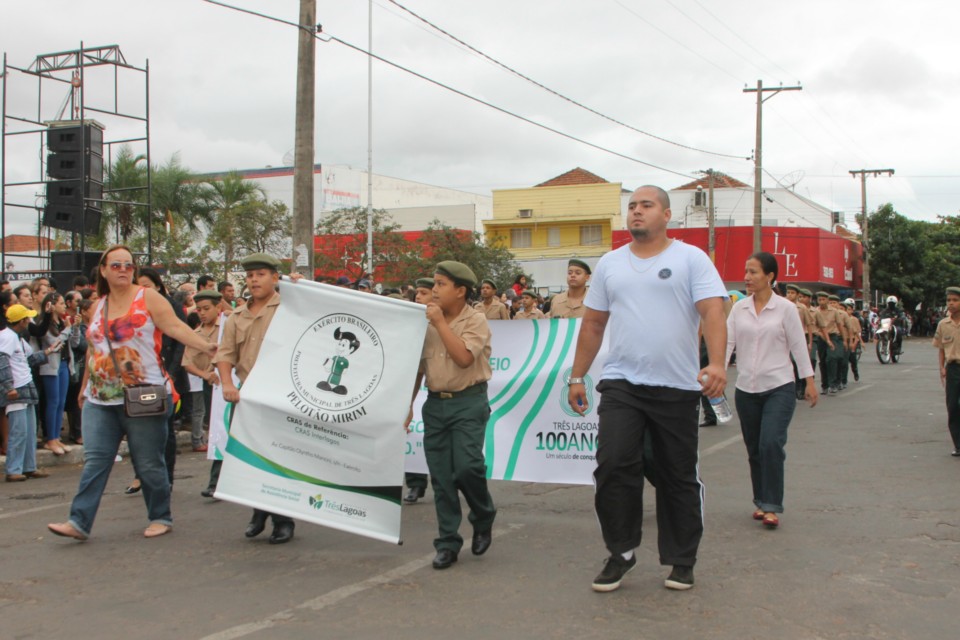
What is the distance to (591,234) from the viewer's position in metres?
53.3

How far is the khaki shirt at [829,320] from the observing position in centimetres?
1722

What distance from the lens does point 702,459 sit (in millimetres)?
9477

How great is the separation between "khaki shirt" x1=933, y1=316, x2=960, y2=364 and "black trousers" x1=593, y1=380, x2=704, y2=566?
587 cm

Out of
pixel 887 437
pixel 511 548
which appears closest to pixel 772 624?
pixel 511 548

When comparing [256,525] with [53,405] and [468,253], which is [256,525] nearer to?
[53,405]

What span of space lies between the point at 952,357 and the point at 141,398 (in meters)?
7.85

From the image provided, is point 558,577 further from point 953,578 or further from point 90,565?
point 90,565

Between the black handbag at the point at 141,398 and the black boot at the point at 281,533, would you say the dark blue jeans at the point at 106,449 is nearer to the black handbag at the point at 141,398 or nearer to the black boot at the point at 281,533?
the black handbag at the point at 141,398

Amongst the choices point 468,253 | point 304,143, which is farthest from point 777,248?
point 304,143

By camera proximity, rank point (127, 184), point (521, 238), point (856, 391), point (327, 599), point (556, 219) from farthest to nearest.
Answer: point (521, 238), point (556, 219), point (127, 184), point (856, 391), point (327, 599)

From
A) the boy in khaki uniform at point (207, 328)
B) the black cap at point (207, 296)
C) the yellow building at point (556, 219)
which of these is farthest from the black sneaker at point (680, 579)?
the yellow building at point (556, 219)

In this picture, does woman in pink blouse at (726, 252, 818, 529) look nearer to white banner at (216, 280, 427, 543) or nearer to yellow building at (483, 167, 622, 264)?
white banner at (216, 280, 427, 543)

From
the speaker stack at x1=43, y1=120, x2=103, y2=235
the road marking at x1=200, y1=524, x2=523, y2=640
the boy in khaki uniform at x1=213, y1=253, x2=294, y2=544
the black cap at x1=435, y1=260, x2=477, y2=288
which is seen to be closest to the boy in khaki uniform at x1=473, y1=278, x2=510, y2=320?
the boy in khaki uniform at x1=213, y1=253, x2=294, y2=544

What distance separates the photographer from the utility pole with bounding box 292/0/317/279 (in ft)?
44.1
